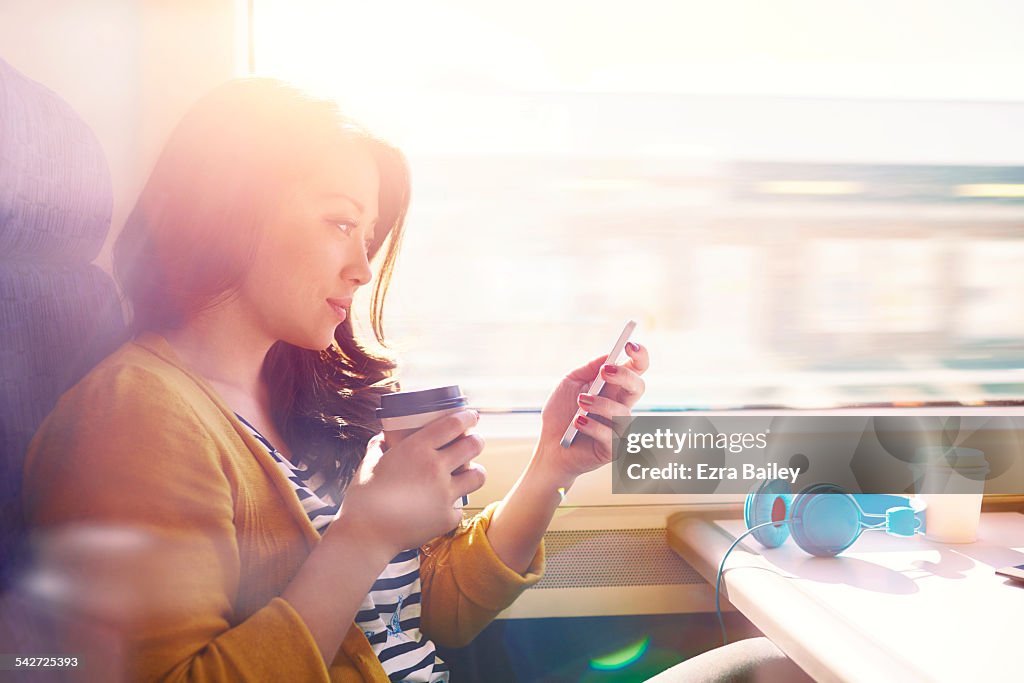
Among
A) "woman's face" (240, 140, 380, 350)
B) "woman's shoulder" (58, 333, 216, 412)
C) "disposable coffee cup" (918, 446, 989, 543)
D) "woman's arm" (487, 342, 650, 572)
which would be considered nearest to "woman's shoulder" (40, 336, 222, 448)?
"woman's shoulder" (58, 333, 216, 412)

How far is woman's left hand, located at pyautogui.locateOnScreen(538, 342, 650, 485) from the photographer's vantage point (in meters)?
0.76

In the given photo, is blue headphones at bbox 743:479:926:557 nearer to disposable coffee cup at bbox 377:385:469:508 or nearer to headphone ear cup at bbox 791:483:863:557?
headphone ear cup at bbox 791:483:863:557

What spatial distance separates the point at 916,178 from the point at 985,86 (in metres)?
0.15

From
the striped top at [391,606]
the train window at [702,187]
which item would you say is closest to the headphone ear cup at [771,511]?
the train window at [702,187]

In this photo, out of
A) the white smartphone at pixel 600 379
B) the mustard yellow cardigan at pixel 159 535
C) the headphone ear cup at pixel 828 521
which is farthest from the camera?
the headphone ear cup at pixel 828 521

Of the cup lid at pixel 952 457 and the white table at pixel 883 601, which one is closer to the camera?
the white table at pixel 883 601

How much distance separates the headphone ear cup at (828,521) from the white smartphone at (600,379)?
0.30 meters

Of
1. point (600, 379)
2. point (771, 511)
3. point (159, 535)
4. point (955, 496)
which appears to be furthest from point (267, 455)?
point (955, 496)

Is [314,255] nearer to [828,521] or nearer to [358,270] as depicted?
[358,270]

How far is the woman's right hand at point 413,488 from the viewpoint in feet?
1.98

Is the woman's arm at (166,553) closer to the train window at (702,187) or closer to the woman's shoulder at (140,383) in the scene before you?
the woman's shoulder at (140,383)

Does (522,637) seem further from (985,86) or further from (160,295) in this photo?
(985,86)

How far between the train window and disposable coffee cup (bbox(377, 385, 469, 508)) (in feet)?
1.10

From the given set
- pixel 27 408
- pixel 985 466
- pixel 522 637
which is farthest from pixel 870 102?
pixel 27 408
